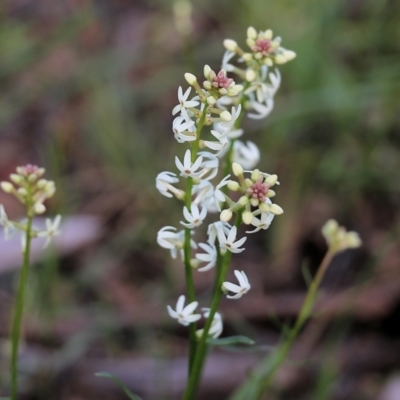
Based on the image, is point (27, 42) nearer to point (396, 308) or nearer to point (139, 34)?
point (139, 34)

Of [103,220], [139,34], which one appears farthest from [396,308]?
[139,34]

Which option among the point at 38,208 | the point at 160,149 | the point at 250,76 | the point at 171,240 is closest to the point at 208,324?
the point at 171,240

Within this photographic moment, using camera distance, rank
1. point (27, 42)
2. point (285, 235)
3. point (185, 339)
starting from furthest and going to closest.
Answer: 1. point (27, 42)
2. point (285, 235)
3. point (185, 339)

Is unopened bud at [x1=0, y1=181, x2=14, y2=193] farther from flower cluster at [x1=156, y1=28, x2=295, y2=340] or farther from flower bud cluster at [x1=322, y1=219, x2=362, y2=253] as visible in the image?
flower bud cluster at [x1=322, y1=219, x2=362, y2=253]

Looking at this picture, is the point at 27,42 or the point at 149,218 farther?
the point at 27,42

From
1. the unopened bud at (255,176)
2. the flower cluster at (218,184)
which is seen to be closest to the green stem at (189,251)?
the flower cluster at (218,184)

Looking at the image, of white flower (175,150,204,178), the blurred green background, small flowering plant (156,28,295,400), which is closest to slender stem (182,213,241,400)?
small flowering plant (156,28,295,400)
